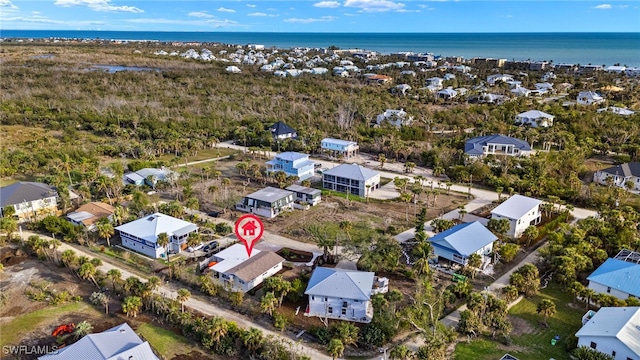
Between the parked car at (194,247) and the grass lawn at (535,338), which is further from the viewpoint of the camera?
the parked car at (194,247)

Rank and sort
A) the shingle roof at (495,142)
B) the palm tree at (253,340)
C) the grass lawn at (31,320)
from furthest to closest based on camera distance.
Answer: the shingle roof at (495,142) < the grass lawn at (31,320) < the palm tree at (253,340)

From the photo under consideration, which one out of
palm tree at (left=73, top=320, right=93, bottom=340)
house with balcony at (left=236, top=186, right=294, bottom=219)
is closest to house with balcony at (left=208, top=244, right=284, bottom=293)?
palm tree at (left=73, top=320, right=93, bottom=340)

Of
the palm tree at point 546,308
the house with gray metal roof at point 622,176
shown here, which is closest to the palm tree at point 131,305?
the palm tree at point 546,308

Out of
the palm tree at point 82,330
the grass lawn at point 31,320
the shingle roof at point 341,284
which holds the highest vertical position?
the shingle roof at point 341,284

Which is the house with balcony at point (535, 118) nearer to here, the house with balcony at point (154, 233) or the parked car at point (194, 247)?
the house with balcony at point (154, 233)

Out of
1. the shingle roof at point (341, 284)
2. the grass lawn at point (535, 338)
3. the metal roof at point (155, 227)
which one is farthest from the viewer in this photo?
the metal roof at point (155, 227)

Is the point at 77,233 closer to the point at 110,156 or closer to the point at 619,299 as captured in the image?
the point at 110,156

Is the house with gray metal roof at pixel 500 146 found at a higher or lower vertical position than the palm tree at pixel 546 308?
higher

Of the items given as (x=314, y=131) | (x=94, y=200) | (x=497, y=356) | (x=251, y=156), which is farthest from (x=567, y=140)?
(x=94, y=200)
